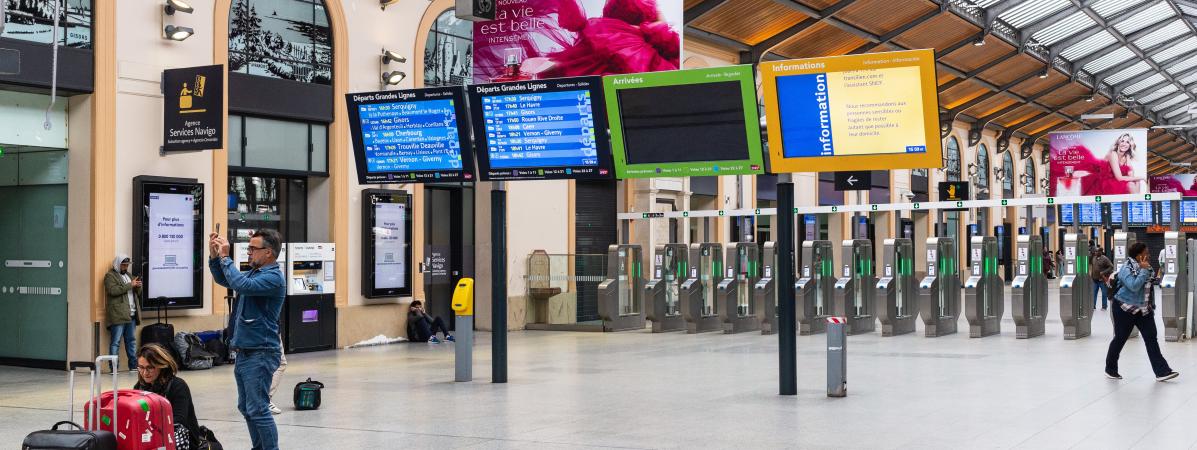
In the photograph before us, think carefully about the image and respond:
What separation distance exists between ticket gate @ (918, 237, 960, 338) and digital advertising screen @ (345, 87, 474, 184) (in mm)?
9817

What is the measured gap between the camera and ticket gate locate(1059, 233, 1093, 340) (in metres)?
19.5

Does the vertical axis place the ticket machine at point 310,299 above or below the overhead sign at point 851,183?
below

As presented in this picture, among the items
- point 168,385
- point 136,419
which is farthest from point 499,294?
point 136,419

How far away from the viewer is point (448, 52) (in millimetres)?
21188

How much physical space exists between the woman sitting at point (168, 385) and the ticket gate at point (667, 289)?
15779 mm

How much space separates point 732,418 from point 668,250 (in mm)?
13282

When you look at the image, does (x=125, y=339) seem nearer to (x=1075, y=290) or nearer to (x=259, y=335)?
(x=259, y=335)

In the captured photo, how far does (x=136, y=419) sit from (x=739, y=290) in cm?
1684

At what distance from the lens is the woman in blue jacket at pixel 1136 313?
505 inches

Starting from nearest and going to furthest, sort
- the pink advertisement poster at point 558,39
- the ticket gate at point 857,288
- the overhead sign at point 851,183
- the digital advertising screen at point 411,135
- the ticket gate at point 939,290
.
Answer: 1. the digital advertising screen at point 411,135
2. the pink advertisement poster at point 558,39
3. the ticket gate at point 939,290
4. the overhead sign at point 851,183
5. the ticket gate at point 857,288

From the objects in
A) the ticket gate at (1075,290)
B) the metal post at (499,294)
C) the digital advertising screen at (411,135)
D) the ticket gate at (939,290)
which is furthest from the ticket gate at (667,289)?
the digital advertising screen at (411,135)

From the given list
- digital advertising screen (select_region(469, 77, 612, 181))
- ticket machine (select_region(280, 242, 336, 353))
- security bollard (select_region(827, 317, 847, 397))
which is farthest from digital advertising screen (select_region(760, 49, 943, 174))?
ticket machine (select_region(280, 242, 336, 353))

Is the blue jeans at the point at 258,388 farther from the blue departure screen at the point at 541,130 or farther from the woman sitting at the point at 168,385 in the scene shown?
the blue departure screen at the point at 541,130

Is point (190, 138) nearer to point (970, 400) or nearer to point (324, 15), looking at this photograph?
point (324, 15)
